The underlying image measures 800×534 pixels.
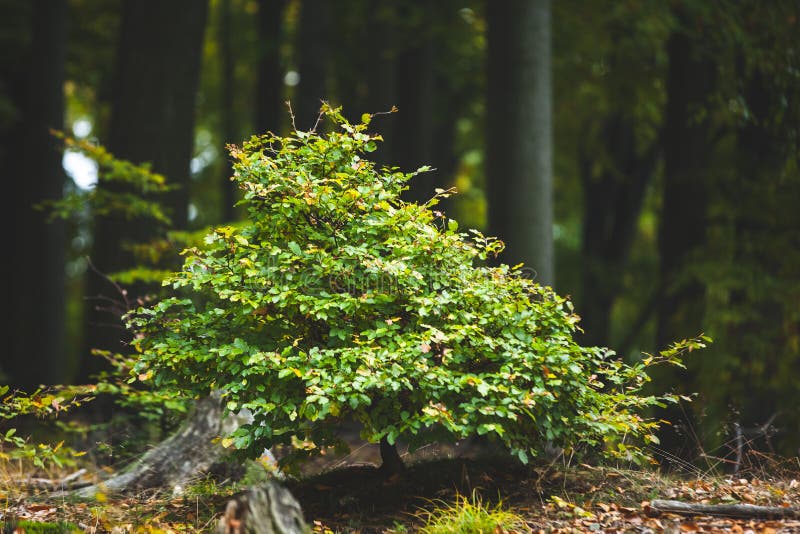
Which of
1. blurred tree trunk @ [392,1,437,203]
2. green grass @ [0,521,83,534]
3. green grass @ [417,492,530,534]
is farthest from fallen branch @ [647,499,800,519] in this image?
blurred tree trunk @ [392,1,437,203]

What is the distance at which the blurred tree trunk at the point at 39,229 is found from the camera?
11.9 meters

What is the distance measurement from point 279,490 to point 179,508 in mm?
1539

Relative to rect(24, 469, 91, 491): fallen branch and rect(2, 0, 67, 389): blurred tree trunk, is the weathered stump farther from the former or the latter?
rect(2, 0, 67, 389): blurred tree trunk

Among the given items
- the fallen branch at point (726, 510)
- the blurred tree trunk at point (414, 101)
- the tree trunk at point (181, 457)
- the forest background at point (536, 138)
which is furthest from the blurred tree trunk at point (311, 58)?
the fallen branch at point (726, 510)

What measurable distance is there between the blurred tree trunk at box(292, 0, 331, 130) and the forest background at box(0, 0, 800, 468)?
0.04 m

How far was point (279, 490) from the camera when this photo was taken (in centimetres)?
368

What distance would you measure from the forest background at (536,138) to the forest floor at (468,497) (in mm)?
554

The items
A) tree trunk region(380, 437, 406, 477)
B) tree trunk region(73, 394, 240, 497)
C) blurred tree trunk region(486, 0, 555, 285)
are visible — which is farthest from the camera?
blurred tree trunk region(486, 0, 555, 285)

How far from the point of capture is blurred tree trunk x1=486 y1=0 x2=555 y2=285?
7008 millimetres

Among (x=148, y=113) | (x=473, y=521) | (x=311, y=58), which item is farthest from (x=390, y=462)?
(x=311, y=58)

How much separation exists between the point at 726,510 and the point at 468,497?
1625 millimetres

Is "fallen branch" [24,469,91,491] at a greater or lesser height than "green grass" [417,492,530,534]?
lesser

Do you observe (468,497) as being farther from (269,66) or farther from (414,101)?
(269,66)

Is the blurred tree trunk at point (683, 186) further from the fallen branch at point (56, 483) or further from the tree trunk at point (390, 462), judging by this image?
the fallen branch at point (56, 483)
